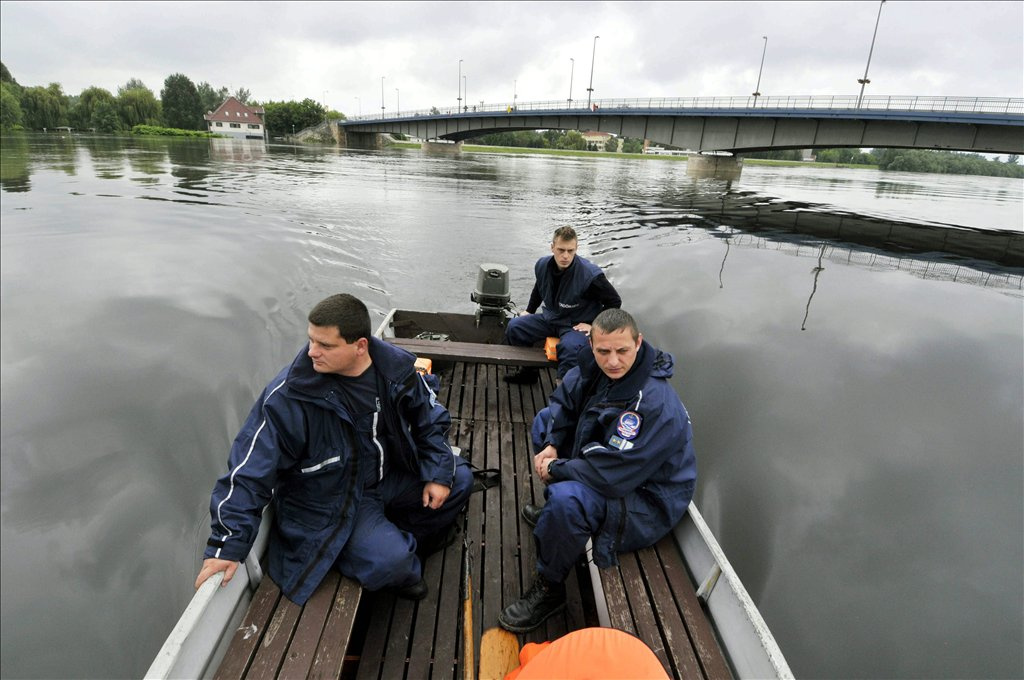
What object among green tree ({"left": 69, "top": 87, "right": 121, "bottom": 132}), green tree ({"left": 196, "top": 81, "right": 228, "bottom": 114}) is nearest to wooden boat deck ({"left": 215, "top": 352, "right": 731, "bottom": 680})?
green tree ({"left": 69, "top": 87, "right": 121, "bottom": 132})

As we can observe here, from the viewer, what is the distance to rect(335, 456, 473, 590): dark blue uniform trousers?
9.28ft

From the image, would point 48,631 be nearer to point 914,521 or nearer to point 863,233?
point 914,521

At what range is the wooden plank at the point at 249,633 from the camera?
235cm

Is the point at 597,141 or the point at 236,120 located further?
the point at 597,141

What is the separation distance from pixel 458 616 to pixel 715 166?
47.6 m

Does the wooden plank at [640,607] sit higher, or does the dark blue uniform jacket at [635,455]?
the dark blue uniform jacket at [635,455]

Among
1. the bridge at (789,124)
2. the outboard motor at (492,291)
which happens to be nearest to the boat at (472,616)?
the outboard motor at (492,291)

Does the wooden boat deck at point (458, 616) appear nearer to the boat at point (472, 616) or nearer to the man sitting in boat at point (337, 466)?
the boat at point (472, 616)

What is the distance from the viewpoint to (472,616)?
10.1 feet

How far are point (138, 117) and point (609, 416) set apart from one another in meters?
105

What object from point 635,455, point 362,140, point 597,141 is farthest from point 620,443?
point 597,141

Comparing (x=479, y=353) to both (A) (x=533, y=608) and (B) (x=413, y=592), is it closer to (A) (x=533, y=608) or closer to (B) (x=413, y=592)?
(B) (x=413, y=592)

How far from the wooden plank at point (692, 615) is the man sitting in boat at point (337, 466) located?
1.53 metres

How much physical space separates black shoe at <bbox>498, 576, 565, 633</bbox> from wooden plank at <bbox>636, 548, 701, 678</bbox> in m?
0.57
